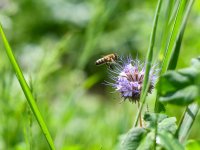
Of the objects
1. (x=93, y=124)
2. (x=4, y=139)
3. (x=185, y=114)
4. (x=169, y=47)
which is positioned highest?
(x=169, y=47)

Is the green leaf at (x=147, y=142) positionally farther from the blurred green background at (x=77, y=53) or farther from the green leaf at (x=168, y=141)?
the blurred green background at (x=77, y=53)

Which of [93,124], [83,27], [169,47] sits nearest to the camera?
[169,47]

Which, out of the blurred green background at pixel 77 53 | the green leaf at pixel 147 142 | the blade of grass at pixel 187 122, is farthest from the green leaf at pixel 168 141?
the blurred green background at pixel 77 53

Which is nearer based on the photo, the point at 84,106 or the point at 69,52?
the point at 84,106

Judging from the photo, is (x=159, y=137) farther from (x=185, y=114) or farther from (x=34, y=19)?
(x=34, y=19)

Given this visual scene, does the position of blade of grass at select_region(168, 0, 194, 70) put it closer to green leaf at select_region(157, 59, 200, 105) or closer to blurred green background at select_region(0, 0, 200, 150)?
green leaf at select_region(157, 59, 200, 105)

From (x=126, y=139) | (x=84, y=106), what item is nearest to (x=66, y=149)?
(x=126, y=139)
